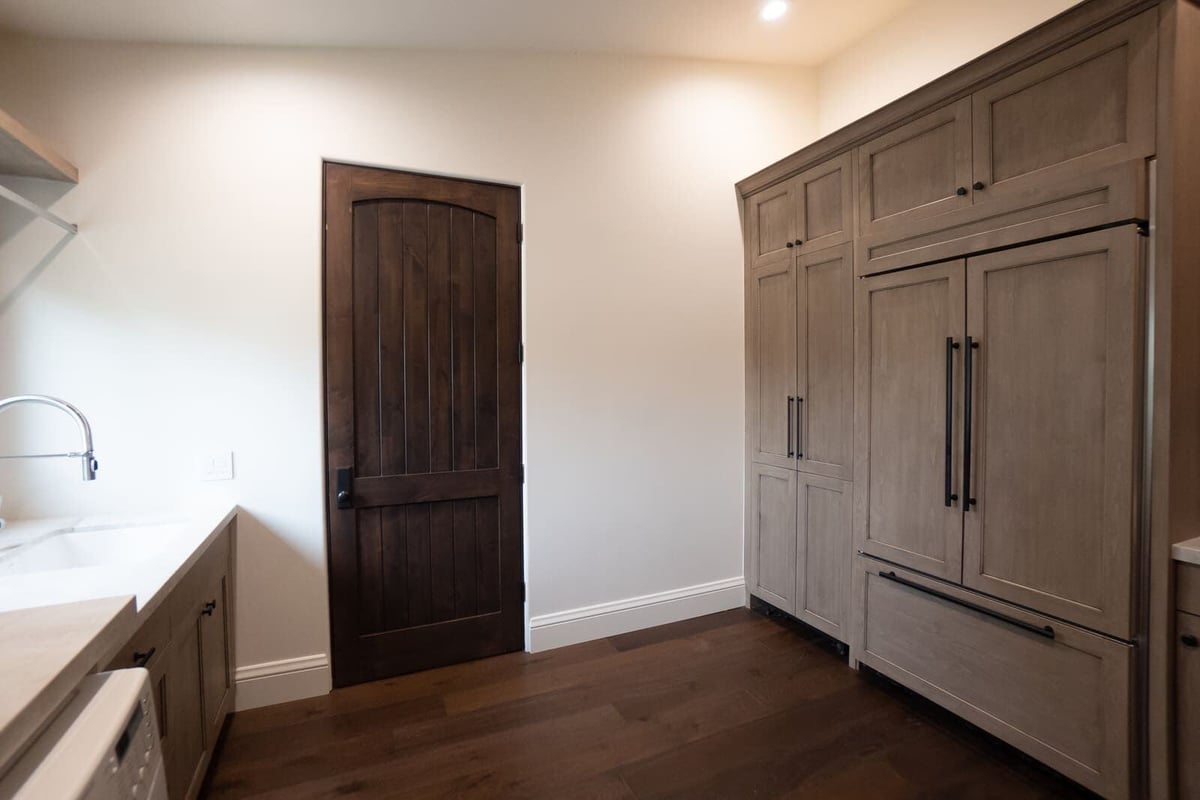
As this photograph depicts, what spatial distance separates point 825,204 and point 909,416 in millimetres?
1116

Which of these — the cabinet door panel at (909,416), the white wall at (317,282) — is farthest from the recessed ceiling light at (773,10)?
the cabinet door panel at (909,416)

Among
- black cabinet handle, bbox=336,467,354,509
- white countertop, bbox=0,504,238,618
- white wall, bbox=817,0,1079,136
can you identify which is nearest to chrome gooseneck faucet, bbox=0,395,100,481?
white countertop, bbox=0,504,238,618

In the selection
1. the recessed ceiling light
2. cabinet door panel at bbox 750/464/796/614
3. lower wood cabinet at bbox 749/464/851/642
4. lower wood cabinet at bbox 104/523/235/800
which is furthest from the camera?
cabinet door panel at bbox 750/464/796/614

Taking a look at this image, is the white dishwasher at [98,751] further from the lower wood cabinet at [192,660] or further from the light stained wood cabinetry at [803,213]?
the light stained wood cabinetry at [803,213]

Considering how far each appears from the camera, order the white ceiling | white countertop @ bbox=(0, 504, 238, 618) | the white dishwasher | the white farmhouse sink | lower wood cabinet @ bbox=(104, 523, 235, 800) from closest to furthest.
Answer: the white dishwasher < white countertop @ bbox=(0, 504, 238, 618) < lower wood cabinet @ bbox=(104, 523, 235, 800) < the white farmhouse sink < the white ceiling

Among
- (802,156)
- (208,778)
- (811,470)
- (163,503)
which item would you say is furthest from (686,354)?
(208,778)

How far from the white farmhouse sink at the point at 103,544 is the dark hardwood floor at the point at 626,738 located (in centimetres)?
82

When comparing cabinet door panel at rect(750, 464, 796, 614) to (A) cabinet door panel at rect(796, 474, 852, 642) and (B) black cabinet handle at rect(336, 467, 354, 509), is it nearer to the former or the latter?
(A) cabinet door panel at rect(796, 474, 852, 642)

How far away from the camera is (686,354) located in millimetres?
3057

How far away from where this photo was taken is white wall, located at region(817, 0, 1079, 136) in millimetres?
2346

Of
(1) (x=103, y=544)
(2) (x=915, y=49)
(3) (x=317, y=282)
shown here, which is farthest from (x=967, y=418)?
(1) (x=103, y=544)

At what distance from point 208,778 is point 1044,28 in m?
3.80

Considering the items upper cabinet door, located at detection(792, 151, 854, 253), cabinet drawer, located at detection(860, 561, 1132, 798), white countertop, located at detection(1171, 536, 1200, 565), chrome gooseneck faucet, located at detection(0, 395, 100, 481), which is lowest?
cabinet drawer, located at detection(860, 561, 1132, 798)

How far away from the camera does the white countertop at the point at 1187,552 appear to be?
152 cm
